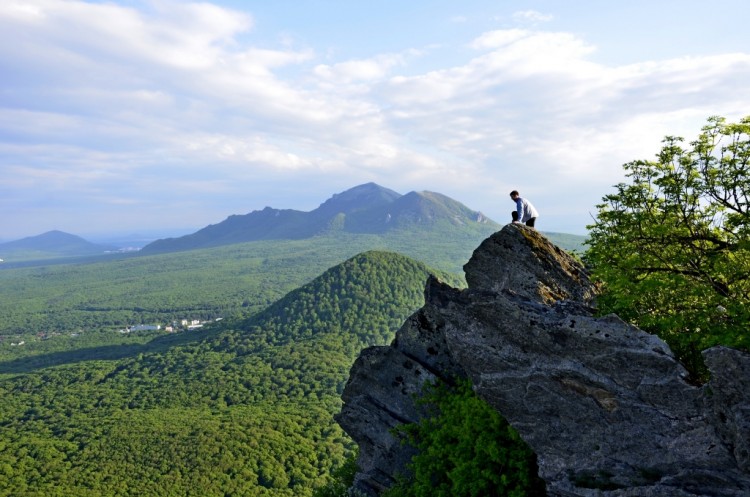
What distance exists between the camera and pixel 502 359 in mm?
16688

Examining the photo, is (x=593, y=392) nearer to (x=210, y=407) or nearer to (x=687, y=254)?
(x=687, y=254)

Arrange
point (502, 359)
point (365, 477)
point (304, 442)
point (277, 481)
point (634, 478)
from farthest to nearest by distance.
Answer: point (304, 442) → point (277, 481) → point (365, 477) → point (502, 359) → point (634, 478)

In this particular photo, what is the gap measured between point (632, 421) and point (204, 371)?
6246 inches

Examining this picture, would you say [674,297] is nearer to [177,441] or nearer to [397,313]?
[177,441]

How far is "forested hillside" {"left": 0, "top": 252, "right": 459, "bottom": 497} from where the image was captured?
84.6 m

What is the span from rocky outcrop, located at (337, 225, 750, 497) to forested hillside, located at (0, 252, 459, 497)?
73182mm

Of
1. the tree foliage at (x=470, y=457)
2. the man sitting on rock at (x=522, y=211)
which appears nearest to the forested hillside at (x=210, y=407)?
the tree foliage at (x=470, y=457)

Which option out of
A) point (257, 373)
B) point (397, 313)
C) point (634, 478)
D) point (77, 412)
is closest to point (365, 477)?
point (634, 478)

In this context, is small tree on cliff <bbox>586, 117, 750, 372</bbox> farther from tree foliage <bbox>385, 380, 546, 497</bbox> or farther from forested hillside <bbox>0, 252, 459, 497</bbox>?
forested hillside <bbox>0, 252, 459, 497</bbox>

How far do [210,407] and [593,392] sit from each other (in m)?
129

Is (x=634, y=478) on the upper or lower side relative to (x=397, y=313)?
upper

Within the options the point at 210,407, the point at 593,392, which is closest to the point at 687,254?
the point at 593,392

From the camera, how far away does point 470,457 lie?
712 inches

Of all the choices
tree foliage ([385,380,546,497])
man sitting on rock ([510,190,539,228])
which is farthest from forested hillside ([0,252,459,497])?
man sitting on rock ([510,190,539,228])
